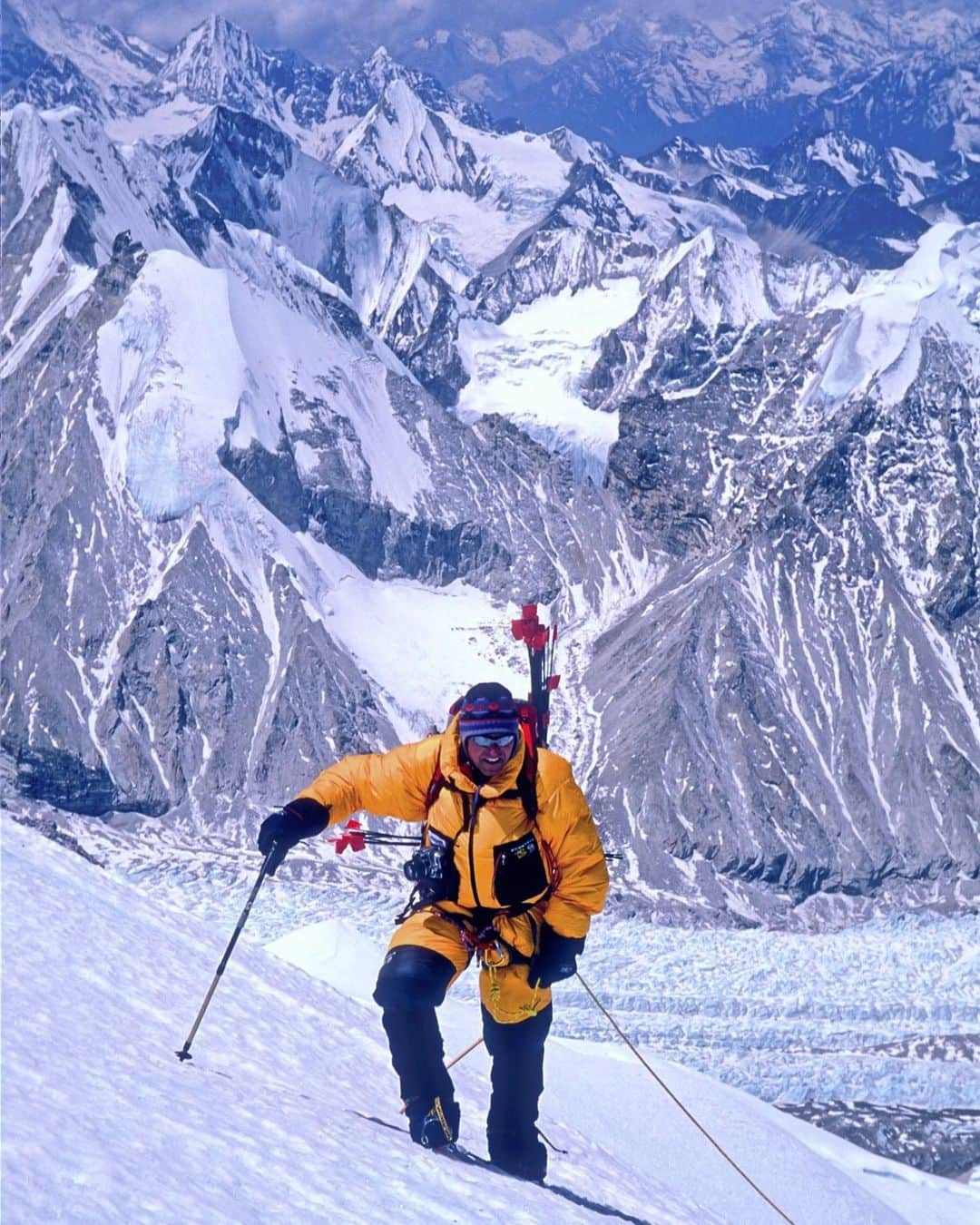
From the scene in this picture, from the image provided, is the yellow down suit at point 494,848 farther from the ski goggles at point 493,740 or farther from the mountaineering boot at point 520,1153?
the mountaineering boot at point 520,1153

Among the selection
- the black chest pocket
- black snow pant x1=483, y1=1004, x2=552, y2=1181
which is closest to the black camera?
the black chest pocket

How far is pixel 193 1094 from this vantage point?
13.2 meters

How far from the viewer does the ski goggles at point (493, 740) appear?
1548 centimetres

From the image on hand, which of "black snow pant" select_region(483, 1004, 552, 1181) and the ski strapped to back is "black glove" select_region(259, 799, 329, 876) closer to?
"black snow pant" select_region(483, 1004, 552, 1181)

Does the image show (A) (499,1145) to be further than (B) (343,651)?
No

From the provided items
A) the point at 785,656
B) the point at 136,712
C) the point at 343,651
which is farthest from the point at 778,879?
the point at 136,712

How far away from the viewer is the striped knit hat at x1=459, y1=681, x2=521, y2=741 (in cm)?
1538

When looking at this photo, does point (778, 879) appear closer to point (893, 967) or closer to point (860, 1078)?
point (893, 967)

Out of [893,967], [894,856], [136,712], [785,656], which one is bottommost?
[136,712]

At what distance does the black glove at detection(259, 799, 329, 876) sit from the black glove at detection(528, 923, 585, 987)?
10.0 feet

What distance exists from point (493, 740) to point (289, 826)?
8.32 feet

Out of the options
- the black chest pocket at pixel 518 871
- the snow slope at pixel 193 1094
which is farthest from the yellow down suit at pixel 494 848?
the snow slope at pixel 193 1094

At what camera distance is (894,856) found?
16875 centimetres

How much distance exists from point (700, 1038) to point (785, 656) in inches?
2998
